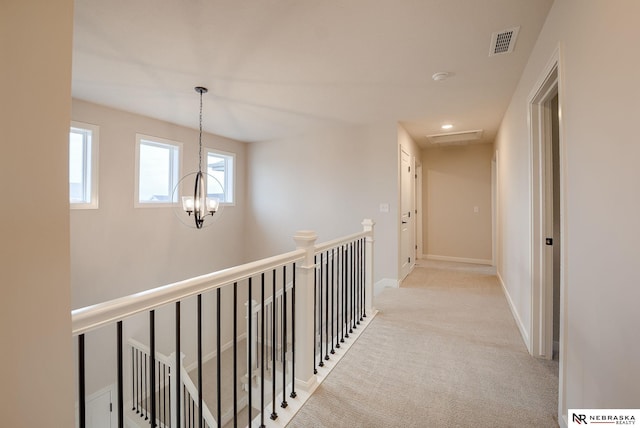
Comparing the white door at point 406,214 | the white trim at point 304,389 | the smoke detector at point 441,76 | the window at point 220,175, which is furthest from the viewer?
the window at point 220,175

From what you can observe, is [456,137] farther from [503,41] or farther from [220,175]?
[220,175]

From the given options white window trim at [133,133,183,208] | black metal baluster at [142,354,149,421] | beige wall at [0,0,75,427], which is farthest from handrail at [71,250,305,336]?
black metal baluster at [142,354,149,421]

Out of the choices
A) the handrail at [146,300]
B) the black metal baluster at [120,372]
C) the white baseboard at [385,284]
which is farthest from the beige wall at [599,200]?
the white baseboard at [385,284]

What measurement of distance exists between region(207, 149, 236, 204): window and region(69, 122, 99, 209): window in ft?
5.53

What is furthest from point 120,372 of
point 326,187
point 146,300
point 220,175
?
point 220,175

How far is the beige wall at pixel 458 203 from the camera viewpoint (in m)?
5.68

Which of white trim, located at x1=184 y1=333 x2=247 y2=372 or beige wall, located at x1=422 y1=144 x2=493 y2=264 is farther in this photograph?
beige wall, located at x1=422 y1=144 x2=493 y2=264

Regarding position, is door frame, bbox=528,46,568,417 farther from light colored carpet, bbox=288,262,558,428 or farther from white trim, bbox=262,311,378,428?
white trim, bbox=262,311,378,428

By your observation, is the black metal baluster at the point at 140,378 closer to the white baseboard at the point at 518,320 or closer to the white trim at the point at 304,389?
the white trim at the point at 304,389

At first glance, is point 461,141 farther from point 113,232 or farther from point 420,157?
point 113,232

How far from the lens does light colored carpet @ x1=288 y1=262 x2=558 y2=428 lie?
1.60m

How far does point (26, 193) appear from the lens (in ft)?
2.02

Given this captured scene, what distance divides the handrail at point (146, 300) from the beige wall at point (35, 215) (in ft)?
0.37

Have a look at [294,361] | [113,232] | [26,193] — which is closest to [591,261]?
[294,361]
